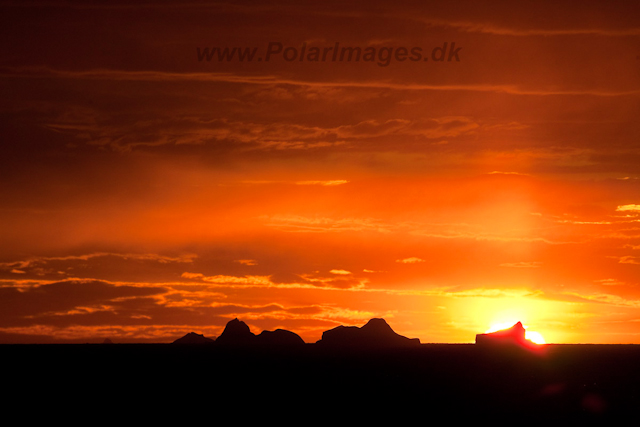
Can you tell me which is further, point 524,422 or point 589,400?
point 589,400

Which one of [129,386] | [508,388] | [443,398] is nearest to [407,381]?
[508,388]

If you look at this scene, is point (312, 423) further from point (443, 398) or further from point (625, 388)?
point (625, 388)

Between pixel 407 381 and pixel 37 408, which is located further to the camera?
pixel 407 381

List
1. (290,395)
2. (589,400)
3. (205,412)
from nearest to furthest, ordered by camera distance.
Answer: (205,412) → (589,400) → (290,395)

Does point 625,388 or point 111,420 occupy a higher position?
point 625,388

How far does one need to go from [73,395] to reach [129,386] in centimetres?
1132

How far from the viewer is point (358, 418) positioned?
4950 cm

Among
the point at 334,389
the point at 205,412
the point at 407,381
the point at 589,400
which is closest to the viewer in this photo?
the point at 205,412

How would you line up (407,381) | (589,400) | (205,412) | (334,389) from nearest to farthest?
(205,412), (589,400), (334,389), (407,381)

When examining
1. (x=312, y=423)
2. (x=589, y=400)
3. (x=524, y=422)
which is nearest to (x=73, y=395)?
(x=312, y=423)

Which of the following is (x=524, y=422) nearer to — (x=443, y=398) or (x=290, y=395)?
(x=443, y=398)

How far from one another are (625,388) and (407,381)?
27351 mm

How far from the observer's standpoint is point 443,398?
214 ft

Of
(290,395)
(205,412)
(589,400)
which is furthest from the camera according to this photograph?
(290,395)
